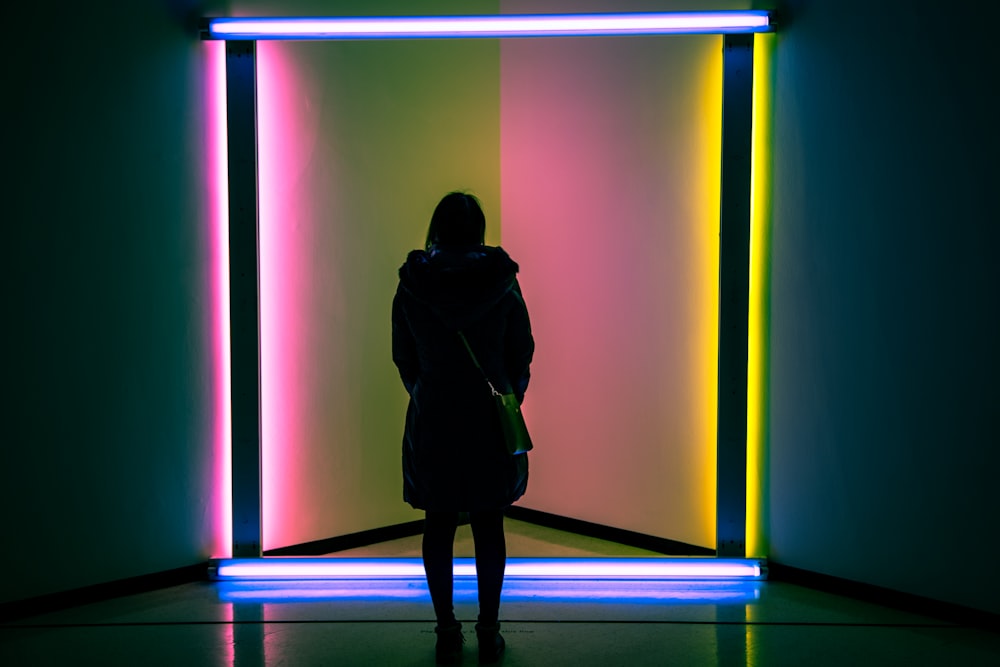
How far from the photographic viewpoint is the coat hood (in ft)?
8.78

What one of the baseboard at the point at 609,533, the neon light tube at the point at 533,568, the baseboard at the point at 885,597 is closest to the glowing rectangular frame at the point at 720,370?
the neon light tube at the point at 533,568

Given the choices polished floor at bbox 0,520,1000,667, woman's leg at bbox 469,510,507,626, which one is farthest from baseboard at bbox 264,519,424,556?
woman's leg at bbox 469,510,507,626

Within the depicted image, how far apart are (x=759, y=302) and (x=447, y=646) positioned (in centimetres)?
187

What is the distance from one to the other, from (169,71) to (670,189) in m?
2.17

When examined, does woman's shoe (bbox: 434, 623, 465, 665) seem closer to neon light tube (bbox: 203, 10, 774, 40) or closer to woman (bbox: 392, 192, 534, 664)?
woman (bbox: 392, 192, 534, 664)

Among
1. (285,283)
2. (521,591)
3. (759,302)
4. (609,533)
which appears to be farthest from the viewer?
(609,533)

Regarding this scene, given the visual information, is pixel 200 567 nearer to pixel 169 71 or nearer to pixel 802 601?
pixel 169 71

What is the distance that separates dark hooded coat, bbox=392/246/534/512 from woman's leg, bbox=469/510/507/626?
8cm

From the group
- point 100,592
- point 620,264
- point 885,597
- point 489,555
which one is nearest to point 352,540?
point 100,592

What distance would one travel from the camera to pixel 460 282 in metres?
2.69

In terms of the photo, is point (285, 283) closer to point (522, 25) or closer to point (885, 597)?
point (522, 25)

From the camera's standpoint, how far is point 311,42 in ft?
13.6

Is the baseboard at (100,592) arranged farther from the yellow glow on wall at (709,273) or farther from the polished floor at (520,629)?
the yellow glow on wall at (709,273)

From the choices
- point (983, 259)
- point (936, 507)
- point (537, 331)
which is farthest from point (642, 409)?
point (983, 259)
